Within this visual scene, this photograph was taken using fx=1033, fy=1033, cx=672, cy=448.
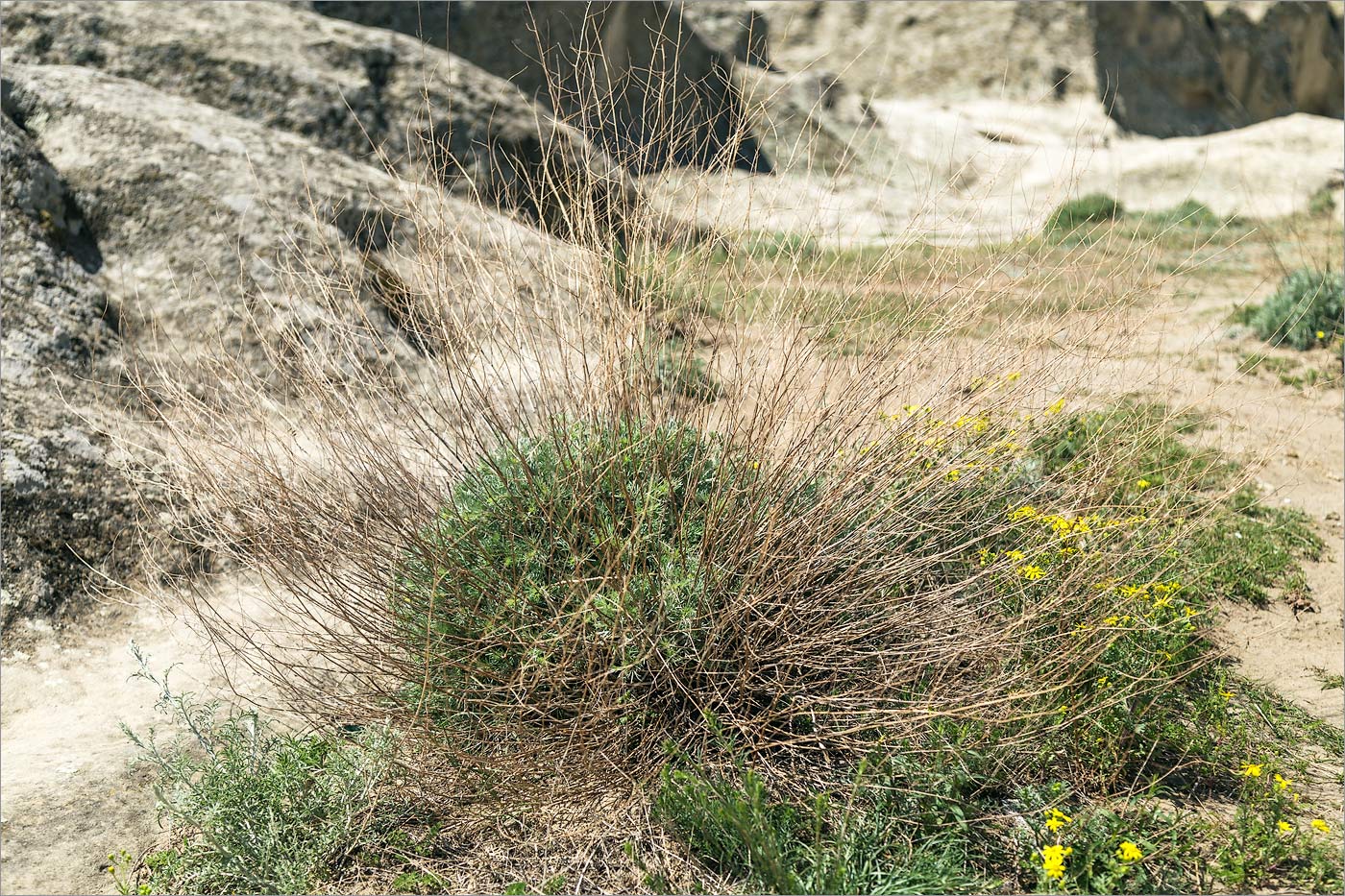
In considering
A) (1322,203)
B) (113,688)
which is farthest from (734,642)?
(1322,203)

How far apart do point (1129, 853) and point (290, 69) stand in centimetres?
607

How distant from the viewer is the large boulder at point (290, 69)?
610 cm

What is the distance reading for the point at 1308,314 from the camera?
20.3ft

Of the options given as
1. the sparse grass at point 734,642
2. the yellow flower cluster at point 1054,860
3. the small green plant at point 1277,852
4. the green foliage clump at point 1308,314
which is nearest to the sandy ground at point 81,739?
the sparse grass at point 734,642

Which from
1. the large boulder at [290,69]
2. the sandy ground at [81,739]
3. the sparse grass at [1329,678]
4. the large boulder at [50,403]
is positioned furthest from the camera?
the large boulder at [290,69]

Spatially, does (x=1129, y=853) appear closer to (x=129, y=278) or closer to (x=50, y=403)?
(x=50, y=403)

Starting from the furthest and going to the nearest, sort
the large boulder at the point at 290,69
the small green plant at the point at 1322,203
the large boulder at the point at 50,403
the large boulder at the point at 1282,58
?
the large boulder at the point at 1282,58
the small green plant at the point at 1322,203
the large boulder at the point at 290,69
the large boulder at the point at 50,403

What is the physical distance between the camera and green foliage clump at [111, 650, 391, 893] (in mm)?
2691

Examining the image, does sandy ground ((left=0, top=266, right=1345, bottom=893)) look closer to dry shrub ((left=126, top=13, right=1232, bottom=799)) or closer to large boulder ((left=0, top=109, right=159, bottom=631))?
large boulder ((left=0, top=109, right=159, bottom=631))

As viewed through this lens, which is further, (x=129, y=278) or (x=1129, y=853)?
(x=129, y=278)

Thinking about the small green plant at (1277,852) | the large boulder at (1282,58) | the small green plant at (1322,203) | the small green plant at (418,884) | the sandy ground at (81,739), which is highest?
the large boulder at (1282,58)

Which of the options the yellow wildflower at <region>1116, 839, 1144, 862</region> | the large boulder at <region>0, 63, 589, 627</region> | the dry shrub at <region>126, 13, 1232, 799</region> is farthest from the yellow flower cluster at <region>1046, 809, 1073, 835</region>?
the large boulder at <region>0, 63, 589, 627</region>

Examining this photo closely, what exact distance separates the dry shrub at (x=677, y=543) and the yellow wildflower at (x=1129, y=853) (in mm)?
329

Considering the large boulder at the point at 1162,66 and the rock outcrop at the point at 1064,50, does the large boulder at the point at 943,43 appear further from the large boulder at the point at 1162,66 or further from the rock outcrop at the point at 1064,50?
the large boulder at the point at 1162,66
